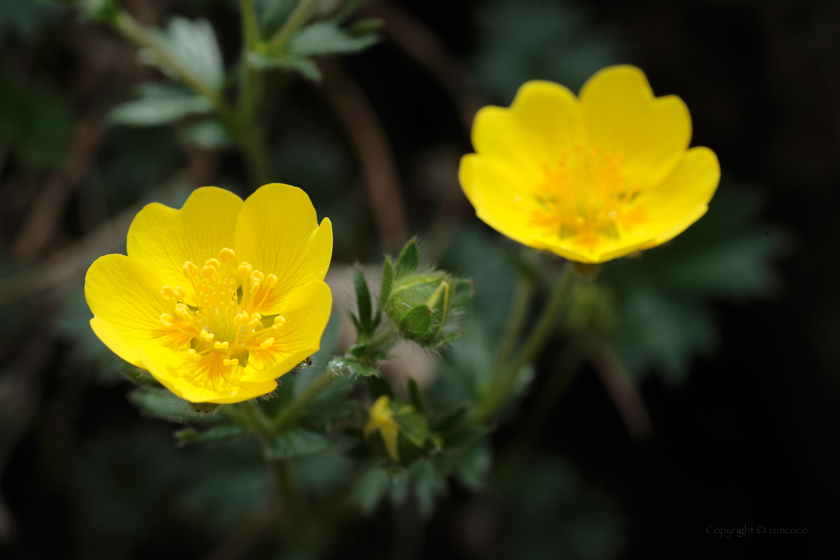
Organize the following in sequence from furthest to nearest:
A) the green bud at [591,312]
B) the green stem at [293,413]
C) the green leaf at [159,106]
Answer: the green bud at [591,312]
the green leaf at [159,106]
the green stem at [293,413]

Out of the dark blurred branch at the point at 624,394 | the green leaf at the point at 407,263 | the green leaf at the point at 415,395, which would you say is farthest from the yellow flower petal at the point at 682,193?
the dark blurred branch at the point at 624,394

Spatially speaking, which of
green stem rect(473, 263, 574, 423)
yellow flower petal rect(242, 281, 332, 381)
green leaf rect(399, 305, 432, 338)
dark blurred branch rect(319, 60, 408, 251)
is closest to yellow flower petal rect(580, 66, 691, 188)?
green stem rect(473, 263, 574, 423)

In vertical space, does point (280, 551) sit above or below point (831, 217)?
below

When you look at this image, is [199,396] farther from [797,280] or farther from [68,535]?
[797,280]

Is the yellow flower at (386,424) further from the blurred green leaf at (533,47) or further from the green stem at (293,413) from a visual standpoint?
the blurred green leaf at (533,47)

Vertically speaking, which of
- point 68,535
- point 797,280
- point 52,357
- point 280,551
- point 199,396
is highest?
point 199,396

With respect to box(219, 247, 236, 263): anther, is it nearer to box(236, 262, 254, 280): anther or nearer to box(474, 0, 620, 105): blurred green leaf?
box(236, 262, 254, 280): anther

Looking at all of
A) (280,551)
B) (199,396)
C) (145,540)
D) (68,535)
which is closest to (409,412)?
(199,396)
